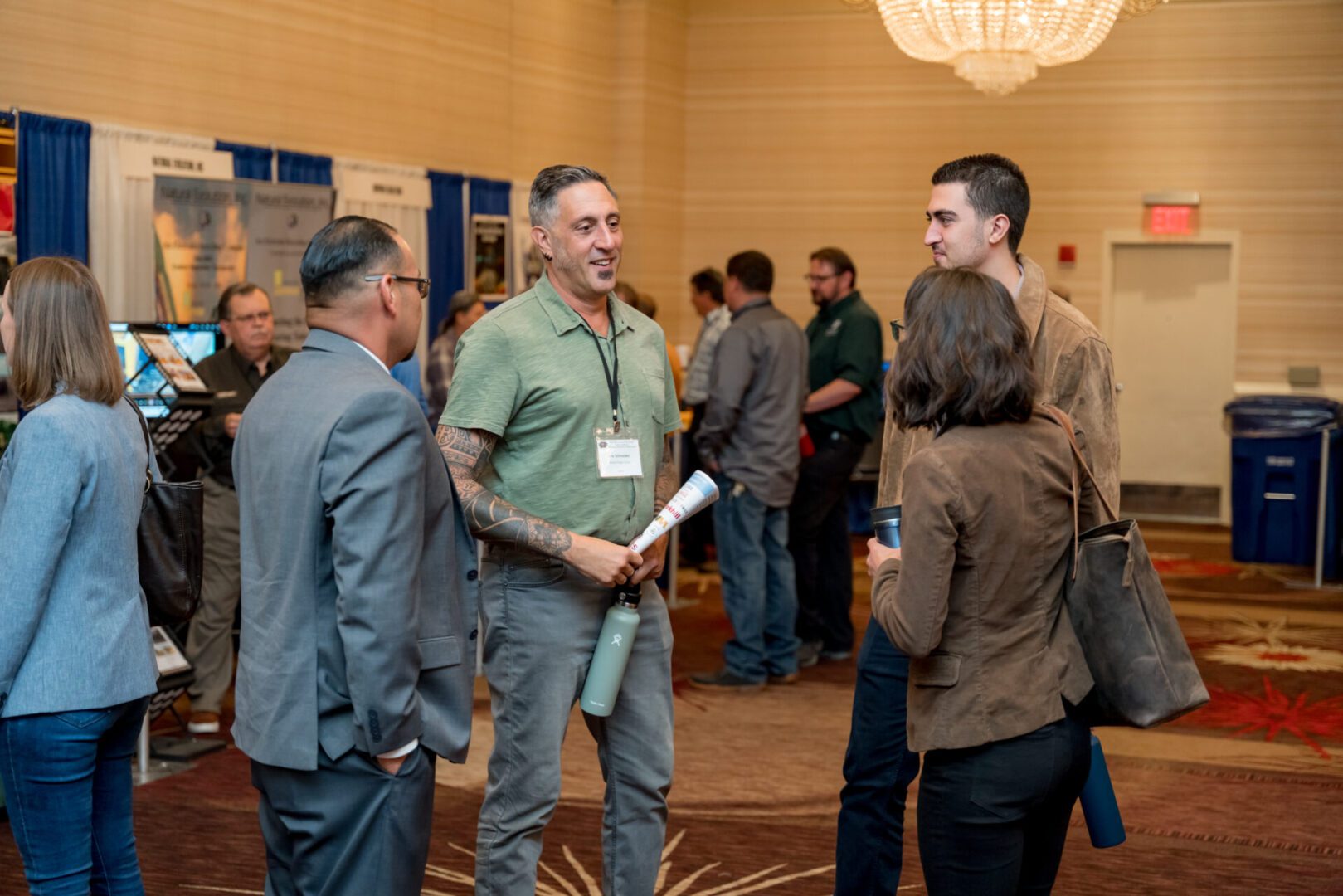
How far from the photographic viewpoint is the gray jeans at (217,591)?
216 inches

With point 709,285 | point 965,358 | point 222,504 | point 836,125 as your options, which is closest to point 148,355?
point 222,504

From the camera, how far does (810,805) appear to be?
4.65 metres

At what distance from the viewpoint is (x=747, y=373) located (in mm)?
6160

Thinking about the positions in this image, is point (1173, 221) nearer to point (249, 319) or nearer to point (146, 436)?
point (249, 319)

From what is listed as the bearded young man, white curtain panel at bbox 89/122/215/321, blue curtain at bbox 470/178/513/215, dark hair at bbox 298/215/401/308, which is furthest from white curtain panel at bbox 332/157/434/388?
dark hair at bbox 298/215/401/308

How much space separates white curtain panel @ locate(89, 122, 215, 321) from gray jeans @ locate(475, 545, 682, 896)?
4.56 metres

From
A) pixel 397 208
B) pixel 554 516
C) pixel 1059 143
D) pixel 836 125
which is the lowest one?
pixel 554 516

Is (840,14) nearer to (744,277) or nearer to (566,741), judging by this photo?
(744,277)

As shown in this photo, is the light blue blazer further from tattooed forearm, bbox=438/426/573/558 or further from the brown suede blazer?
the brown suede blazer

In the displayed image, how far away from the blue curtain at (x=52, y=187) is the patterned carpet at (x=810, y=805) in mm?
2692

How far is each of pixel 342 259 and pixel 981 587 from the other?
3.70ft

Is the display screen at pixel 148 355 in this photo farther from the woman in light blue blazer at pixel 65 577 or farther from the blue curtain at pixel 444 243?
the blue curtain at pixel 444 243

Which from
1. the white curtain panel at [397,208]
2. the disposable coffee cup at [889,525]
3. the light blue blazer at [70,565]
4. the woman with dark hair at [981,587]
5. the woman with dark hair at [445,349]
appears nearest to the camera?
the woman with dark hair at [981,587]

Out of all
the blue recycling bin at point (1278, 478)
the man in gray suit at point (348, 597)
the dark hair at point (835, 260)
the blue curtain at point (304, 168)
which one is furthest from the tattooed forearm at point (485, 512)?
the blue recycling bin at point (1278, 478)
